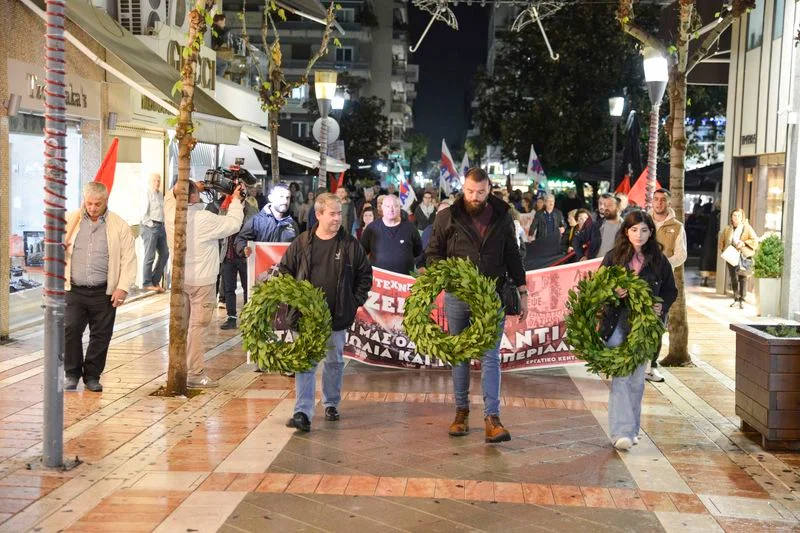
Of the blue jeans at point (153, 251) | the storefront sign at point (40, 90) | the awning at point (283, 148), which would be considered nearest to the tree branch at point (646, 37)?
the storefront sign at point (40, 90)

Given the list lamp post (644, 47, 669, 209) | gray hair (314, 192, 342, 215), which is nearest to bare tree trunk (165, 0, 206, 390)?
gray hair (314, 192, 342, 215)

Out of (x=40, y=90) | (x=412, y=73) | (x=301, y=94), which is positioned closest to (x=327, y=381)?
(x=40, y=90)

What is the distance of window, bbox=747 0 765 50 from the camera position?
19875mm

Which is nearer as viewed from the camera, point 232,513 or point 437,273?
point 232,513

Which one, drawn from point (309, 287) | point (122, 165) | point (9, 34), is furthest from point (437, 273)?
point (122, 165)

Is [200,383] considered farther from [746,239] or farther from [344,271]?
[746,239]

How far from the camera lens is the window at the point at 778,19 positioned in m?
18.6

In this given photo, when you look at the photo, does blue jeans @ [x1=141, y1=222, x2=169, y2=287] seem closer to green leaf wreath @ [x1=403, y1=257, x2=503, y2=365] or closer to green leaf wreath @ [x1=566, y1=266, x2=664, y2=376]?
green leaf wreath @ [x1=403, y1=257, x2=503, y2=365]

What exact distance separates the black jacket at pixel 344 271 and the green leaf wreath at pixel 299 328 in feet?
0.69

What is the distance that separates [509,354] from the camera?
454 inches

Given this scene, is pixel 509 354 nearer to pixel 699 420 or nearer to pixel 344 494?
pixel 699 420

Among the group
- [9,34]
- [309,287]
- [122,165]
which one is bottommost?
[309,287]

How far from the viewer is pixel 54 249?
7.29m

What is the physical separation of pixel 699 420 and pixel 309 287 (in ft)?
11.3
